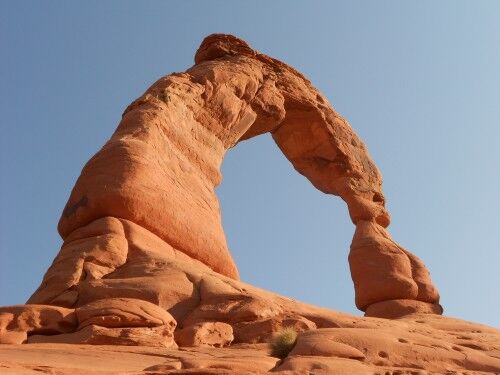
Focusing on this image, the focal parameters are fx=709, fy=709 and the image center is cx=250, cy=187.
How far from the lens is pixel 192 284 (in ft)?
37.4

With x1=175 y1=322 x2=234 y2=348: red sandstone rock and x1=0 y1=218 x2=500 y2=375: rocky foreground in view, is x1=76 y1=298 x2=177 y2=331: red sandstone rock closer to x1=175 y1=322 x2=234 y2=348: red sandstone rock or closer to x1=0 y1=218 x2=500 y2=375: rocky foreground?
x1=0 y1=218 x2=500 y2=375: rocky foreground

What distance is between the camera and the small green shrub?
8995 millimetres

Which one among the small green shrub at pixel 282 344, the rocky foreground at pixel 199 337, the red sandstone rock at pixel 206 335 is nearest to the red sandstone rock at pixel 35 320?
the rocky foreground at pixel 199 337

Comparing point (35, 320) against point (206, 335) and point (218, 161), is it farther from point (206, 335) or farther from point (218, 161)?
point (218, 161)

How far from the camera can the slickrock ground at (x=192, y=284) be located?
27.9 ft

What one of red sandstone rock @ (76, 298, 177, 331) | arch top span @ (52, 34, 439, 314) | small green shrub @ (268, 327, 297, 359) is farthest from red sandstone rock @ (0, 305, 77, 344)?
arch top span @ (52, 34, 439, 314)

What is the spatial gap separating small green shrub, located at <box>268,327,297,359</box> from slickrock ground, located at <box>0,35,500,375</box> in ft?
0.52

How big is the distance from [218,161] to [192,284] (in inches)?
292

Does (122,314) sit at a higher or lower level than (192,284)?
lower

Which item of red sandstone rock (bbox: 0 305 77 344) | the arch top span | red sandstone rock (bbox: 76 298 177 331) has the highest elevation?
the arch top span

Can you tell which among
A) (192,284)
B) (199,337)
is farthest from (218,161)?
(199,337)

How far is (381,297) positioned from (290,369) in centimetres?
1312

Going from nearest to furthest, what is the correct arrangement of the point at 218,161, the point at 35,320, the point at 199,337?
Result: the point at 35,320 → the point at 199,337 → the point at 218,161

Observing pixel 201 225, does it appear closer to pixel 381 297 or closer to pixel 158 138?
pixel 158 138
